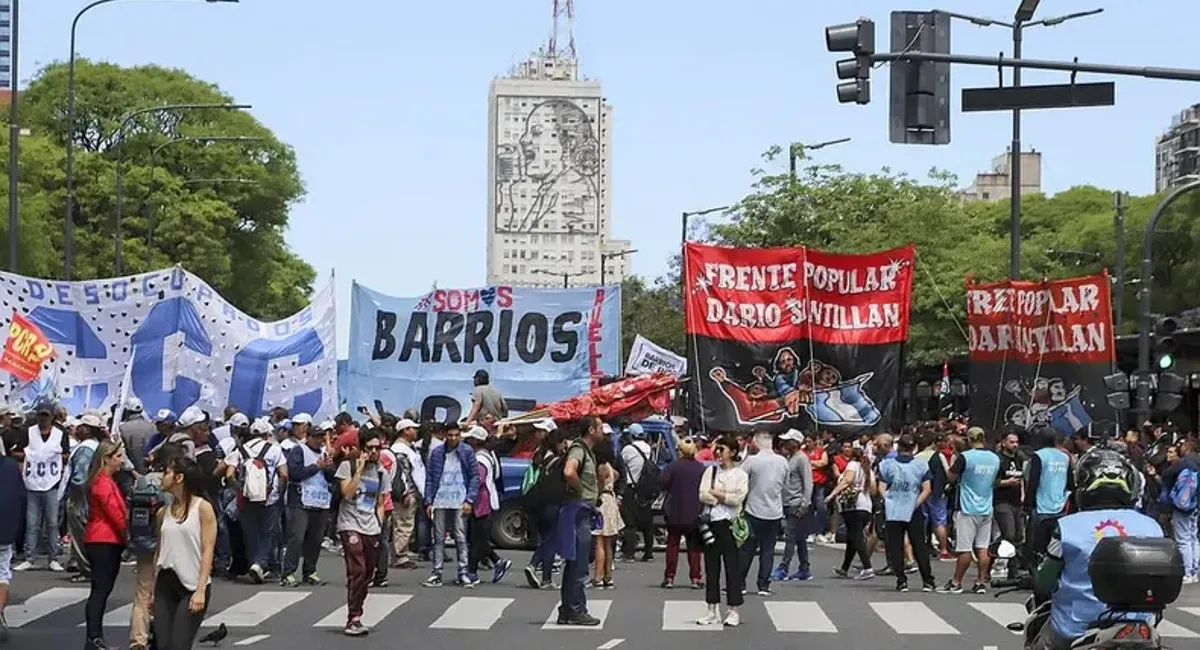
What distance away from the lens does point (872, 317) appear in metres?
23.6

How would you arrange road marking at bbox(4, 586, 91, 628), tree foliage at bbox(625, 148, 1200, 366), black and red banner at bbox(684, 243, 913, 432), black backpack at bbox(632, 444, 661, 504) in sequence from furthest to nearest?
tree foliage at bbox(625, 148, 1200, 366)
black backpack at bbox(632, 444, 661, 504)
black and red banner at bbox(684, 243, 913, 432)
road marking at bbox(4, 586, 91, 628)

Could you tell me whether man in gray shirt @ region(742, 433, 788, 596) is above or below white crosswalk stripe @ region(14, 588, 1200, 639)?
above

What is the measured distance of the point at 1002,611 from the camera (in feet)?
62.5

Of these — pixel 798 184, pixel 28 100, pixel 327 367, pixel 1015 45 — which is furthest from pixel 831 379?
pixel 28 100

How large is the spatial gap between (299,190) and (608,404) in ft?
176

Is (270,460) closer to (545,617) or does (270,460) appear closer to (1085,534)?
(545,617)

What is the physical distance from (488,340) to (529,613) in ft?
40.1

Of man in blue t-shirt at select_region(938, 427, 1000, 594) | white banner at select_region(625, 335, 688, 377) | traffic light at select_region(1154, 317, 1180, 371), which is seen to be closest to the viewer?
man in blue t-shirt at select_region(938, 427, 1000, 594)

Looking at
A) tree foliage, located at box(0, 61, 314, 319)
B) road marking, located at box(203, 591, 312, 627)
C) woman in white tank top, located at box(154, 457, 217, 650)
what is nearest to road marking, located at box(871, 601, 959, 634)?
road marking, located at box(203, 591, 312, 627)

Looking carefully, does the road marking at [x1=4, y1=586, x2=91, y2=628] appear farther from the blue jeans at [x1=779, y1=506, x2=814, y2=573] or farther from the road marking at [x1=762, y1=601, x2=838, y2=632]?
the blue jeans at [x1=779, y1=506, x2=814, y2=573]

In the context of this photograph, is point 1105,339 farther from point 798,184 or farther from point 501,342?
point 798,184

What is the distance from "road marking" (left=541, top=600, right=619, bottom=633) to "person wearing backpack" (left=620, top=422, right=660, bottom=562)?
5.18m

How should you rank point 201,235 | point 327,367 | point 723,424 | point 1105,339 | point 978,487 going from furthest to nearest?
point 201,235
point 327,367
point 1105,339
point 723,424
point 978,487

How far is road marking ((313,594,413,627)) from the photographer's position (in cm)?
1734
